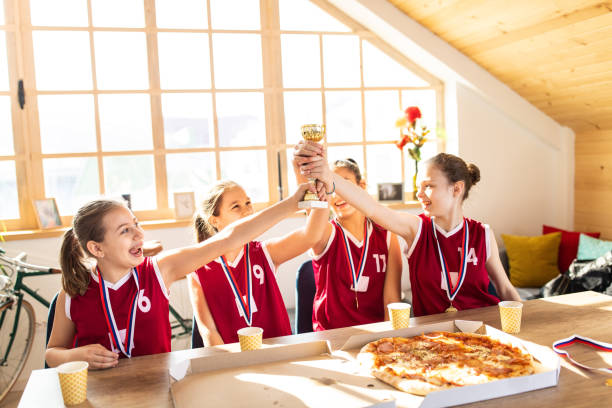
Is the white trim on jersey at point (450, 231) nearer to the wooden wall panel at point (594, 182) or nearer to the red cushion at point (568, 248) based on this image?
the red cushion at point (568, 248)

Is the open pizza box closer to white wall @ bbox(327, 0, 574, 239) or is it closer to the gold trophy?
the gold trophy

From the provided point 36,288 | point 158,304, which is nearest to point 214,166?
point 36,288

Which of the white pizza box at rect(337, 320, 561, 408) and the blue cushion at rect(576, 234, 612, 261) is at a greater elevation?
the white pizza box at rect(337, 320, 561, 408)

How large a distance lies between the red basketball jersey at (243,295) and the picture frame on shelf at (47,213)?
80.2 inches

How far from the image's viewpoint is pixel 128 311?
5.67 feet

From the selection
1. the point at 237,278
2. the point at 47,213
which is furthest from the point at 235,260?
the point at 47,213

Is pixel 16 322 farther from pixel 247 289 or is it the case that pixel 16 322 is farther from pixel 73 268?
pixel 247 289

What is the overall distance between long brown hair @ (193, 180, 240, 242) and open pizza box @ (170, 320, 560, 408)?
878 mm

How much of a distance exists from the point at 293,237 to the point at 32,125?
8.14ft

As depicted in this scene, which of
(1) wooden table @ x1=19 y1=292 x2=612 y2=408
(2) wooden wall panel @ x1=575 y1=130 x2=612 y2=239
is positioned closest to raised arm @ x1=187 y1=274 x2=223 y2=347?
(1) wooden table @ x1=19 y1=292 x2=612 y2=408

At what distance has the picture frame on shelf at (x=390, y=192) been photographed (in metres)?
4.32

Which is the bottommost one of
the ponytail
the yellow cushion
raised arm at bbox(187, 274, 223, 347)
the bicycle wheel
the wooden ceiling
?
the bicycle wheel

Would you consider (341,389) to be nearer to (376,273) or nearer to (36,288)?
(376,273)

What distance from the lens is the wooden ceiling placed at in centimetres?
311
